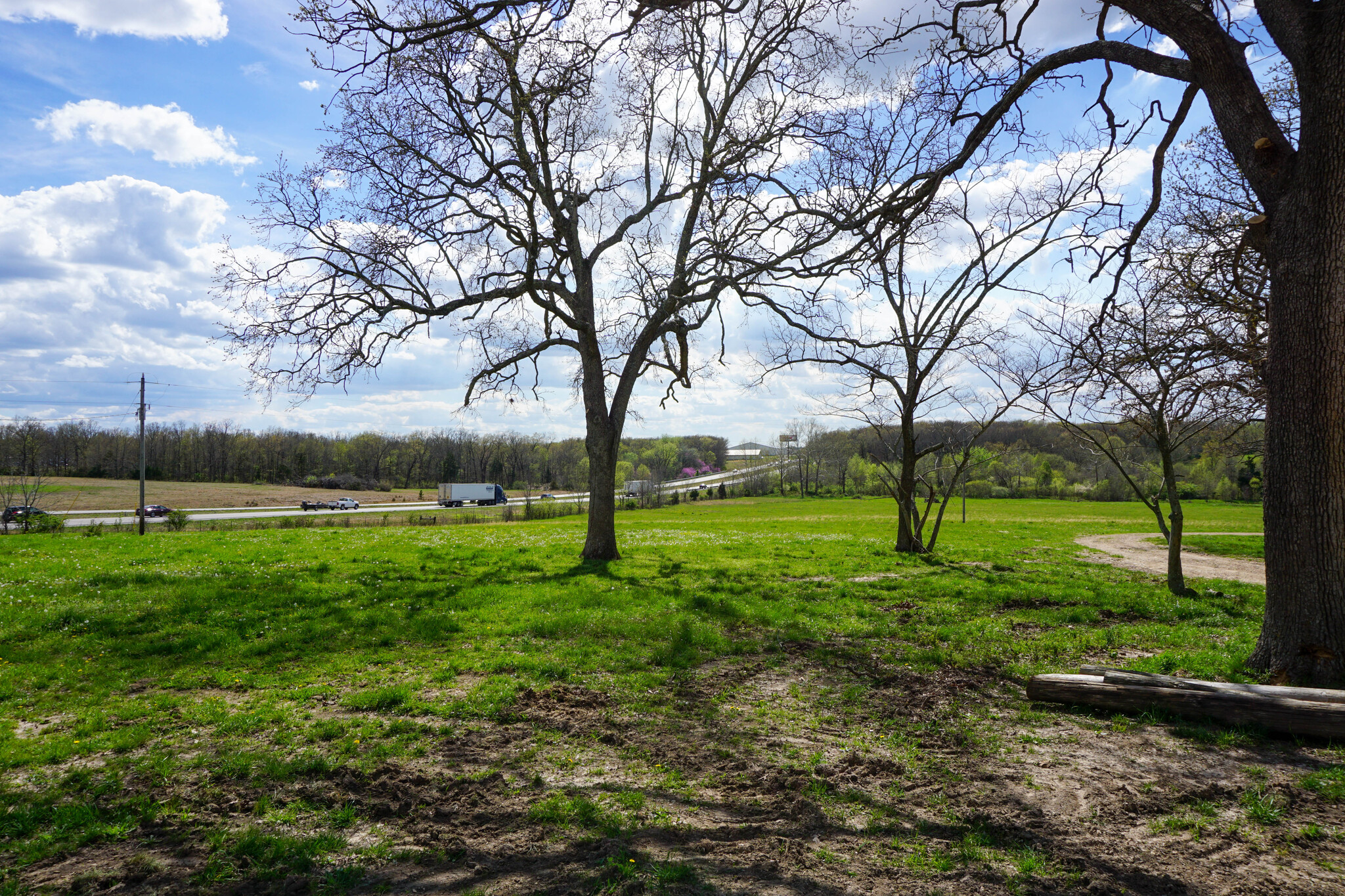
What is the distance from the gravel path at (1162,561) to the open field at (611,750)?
7.90 metres

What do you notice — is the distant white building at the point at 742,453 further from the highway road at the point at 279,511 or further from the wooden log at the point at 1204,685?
the wooden log at the point at 1204,685

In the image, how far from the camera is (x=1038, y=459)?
64.2m

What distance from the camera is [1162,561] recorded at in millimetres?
21625

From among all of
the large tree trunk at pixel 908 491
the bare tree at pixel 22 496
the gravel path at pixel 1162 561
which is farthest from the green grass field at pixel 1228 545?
the bare tree at pixel 22 496

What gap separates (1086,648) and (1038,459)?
209ft

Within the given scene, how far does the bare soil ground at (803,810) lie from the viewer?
3.67m

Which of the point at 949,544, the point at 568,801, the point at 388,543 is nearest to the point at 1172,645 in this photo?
the point at 568,801

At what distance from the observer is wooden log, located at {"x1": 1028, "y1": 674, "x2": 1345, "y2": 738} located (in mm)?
5336

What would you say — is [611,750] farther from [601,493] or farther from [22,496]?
[22,496]

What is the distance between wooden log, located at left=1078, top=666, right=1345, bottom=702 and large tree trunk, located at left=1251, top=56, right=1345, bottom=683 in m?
0.73

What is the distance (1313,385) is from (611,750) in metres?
7.48

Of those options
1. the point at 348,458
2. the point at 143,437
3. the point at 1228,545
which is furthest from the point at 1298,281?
the point at 348,458

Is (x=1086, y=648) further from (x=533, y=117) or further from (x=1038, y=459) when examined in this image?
(x=1038, y=459)

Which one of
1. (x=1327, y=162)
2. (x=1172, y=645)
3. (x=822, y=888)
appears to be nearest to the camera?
(x=822, y=888)
